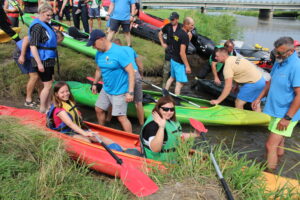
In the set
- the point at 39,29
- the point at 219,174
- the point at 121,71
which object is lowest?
the point at 219,174

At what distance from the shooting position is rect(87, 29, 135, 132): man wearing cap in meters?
3.55

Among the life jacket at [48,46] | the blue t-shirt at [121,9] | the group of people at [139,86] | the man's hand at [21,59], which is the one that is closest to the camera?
the group of people at [139,86]

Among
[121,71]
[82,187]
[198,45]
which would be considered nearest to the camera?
[82,187]

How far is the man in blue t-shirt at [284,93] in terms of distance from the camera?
117 inches

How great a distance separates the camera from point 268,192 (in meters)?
2.55

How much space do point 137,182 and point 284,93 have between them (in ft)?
6.55

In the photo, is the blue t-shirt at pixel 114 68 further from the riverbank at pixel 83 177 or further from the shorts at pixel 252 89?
the shorts at pixel 252 89

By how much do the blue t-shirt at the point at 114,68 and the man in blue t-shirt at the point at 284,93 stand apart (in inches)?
75.1

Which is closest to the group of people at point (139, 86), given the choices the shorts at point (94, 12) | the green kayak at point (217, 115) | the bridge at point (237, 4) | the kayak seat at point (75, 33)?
the green kayak at point (217, 115)

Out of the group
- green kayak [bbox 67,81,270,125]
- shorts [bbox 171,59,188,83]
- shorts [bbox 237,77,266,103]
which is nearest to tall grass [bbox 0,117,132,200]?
green kayak [bbox 67,81,270,125]

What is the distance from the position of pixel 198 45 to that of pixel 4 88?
20.2ft

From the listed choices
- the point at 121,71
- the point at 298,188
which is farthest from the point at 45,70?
the point at 298,188

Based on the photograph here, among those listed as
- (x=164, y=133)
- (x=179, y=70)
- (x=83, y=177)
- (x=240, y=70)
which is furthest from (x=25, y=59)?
(x=240, y=70)

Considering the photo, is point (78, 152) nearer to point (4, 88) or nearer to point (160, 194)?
point (160, 194)
